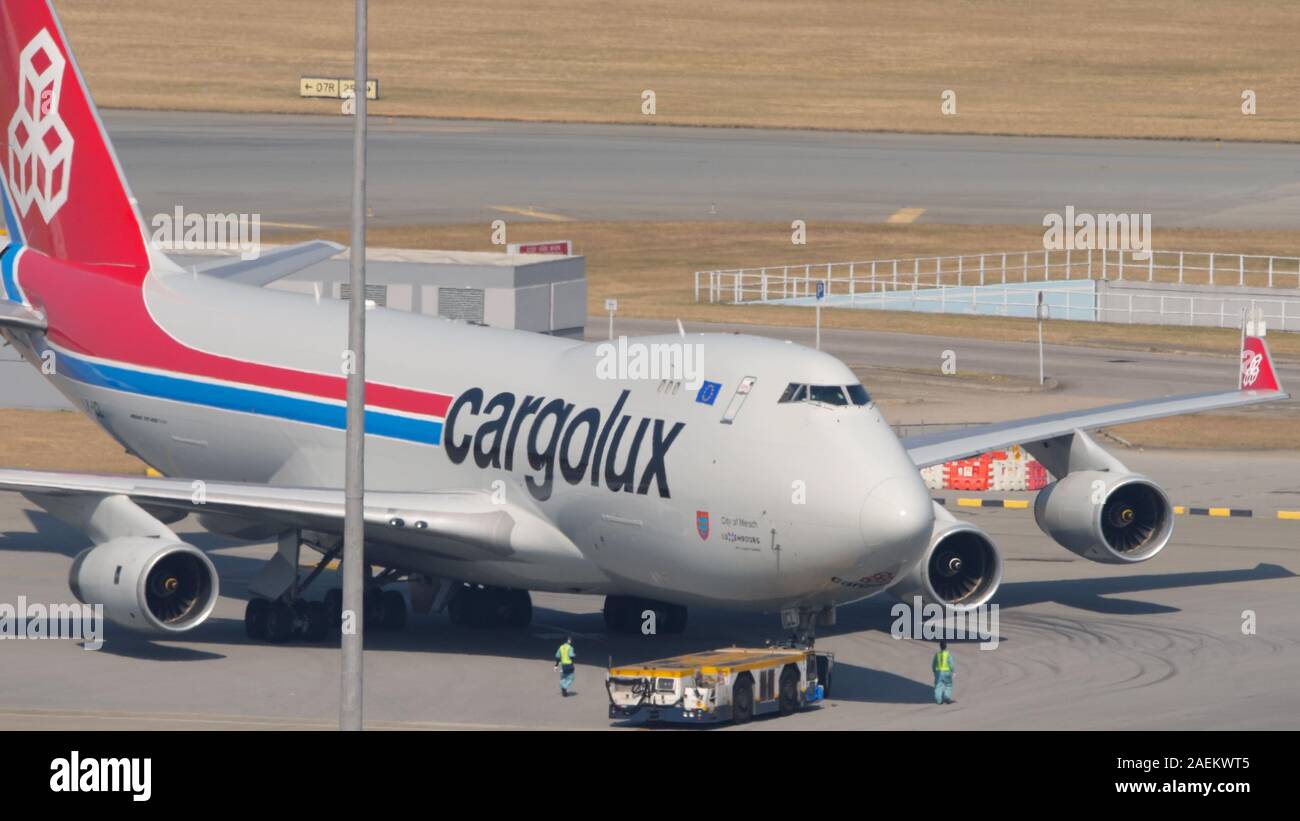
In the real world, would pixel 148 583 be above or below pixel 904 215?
below

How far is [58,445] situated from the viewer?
68.9m

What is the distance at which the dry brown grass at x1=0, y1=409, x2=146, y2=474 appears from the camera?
66.1 metres

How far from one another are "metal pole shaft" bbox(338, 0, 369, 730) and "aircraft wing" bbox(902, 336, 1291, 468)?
1907 cm

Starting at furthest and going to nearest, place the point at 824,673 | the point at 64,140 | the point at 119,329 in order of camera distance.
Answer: the point at 64,140 < the point at 119,329 < the point at 824,673

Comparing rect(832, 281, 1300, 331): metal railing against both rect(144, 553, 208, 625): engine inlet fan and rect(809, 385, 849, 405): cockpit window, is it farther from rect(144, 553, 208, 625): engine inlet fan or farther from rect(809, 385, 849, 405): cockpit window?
rect(144, 553, 208, 625): engine inlet fan

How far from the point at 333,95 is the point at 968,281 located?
3614 inches

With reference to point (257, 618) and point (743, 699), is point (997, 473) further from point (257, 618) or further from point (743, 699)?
point (743, 699)

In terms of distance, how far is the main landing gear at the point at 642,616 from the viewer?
46.1m

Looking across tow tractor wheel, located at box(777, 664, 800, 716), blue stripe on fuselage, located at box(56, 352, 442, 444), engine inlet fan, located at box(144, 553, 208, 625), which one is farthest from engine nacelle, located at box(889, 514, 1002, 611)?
engine inlet fan, located at box(144, 553, 208, 625)

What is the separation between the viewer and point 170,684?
42.1m

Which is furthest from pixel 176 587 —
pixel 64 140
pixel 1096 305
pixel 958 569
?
pixel 1096 305

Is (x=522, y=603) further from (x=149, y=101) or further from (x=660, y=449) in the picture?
(x=149, y=101)

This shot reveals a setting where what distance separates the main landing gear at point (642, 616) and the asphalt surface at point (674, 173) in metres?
79.0

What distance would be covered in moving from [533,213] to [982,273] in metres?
30.7
